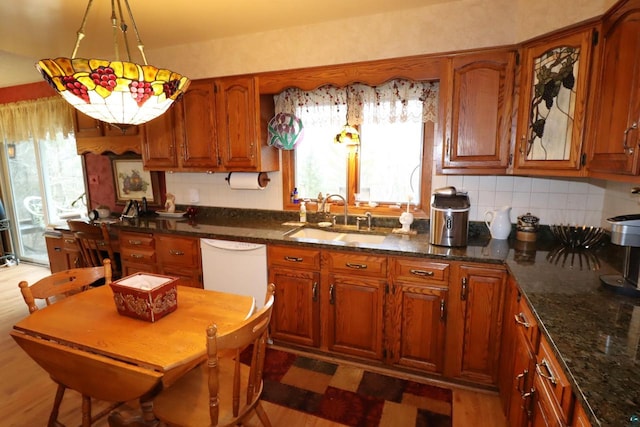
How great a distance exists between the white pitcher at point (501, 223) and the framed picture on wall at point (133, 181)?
3.20 m

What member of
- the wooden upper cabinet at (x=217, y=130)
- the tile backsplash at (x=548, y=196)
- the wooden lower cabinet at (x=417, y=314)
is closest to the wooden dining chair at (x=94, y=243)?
the wooden upper cabinet at (x=217, y=130)

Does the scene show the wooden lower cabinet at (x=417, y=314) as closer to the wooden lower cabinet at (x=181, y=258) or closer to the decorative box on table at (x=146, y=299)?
the decorative box on table at (x=146, y=299)

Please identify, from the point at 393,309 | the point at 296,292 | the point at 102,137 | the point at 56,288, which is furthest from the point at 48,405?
the point at 102,137

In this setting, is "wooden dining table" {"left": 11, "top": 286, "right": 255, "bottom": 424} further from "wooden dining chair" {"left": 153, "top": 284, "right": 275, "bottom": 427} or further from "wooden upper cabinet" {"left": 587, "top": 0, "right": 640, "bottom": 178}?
"wooden upper cabinet" {"left": 587, "top": 0, "right": 640, "bottom": 178}

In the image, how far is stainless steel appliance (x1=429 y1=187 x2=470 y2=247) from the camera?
219 centimetres

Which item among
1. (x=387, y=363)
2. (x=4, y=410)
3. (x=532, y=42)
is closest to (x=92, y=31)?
(x=4, y=410)

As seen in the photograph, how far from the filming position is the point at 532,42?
2.02 m

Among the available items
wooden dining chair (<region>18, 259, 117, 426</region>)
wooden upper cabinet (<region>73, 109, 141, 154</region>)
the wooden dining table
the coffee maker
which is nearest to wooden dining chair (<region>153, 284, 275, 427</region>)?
the wooden dining table

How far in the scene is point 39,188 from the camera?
4789 millimetres

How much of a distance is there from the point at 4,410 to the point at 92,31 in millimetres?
2648

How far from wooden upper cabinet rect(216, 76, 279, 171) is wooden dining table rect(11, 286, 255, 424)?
136 cm

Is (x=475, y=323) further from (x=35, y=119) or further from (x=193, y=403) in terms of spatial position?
(x=35, y=119)

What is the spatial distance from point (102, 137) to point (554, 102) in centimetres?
371

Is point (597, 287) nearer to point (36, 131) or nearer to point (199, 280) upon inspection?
point (199, 280)
